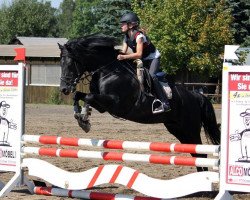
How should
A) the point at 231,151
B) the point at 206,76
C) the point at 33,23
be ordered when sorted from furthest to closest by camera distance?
1. the point at 33,23
2. the point at 206,76
3. the point at 231,151

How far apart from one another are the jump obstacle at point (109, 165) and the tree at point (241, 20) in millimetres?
Answer: 36015

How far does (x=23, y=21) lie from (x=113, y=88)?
6997cm

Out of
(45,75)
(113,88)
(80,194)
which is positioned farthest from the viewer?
(45,75)

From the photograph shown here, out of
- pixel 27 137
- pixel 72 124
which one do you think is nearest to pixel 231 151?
pixel 27 137

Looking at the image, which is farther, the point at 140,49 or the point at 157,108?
the point at 157,108

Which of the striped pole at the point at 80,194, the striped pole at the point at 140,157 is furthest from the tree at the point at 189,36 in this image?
the striped pole at the point at 140,157

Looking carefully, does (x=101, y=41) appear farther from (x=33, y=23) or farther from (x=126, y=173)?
(x=33, y=23)

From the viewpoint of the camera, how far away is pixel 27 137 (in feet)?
28.8

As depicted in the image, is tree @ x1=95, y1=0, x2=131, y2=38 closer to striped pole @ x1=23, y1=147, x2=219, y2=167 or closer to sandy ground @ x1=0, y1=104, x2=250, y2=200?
sandy ground @ x1=0, y1=104, x2=250, y2=200

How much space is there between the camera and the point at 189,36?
39.2m

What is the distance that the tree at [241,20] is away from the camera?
44.3 metres

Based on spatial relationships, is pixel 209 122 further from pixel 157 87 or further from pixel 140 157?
pixel 140 157

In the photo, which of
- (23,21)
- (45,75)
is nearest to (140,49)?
(45,75)

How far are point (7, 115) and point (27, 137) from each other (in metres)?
0.41
